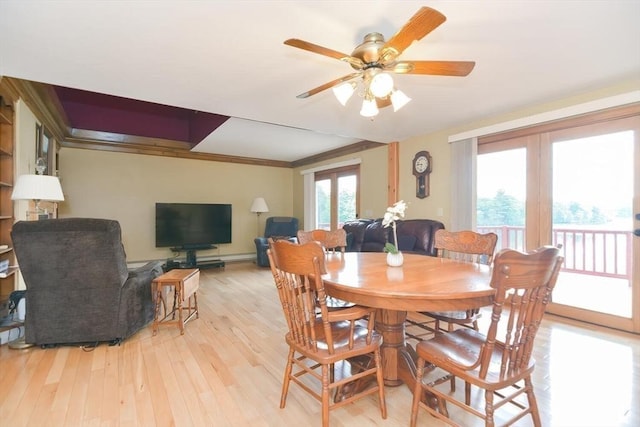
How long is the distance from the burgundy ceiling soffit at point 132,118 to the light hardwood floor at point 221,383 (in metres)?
3.20

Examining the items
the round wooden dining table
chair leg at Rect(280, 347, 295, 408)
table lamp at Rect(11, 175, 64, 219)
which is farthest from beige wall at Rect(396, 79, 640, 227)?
table lamp at Rect(11, 175, 64, 219)

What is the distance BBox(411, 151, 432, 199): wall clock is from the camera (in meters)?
4.49

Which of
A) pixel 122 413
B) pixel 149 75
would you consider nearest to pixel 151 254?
pixel 149 75

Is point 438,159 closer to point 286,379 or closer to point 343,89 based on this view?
point 343,89

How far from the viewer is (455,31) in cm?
192

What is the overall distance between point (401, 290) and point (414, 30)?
4.14ft

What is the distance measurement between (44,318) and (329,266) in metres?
2.37

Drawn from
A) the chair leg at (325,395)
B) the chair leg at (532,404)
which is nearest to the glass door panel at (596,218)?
the chair leg at (532,404)

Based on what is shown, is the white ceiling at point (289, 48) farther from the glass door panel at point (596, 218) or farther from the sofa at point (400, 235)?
the sofa at point (400, 235)

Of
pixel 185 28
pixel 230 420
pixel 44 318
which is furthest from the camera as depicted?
pixel 44 318

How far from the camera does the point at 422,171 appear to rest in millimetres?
4551

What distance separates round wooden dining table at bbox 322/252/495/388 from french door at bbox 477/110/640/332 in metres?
1.99

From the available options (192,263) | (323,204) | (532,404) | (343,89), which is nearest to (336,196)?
(323,204)

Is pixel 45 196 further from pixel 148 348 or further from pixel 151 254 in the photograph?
pixel 151 254
